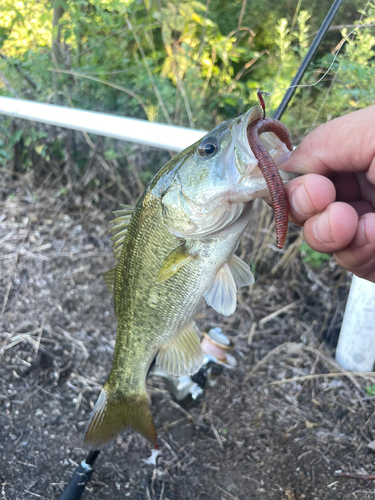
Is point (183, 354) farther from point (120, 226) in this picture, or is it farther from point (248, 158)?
point (248, 158)

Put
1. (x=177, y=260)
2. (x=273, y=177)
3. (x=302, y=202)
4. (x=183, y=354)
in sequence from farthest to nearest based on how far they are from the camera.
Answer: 1. (x=183, y=354)
2. (x=177, y=260)
3. (x=302, y=202)
4. (x=273, y=177)

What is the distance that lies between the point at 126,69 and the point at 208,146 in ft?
7.38

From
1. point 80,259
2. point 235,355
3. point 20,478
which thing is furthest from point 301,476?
point 80,259

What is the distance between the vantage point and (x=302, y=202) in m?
0.98

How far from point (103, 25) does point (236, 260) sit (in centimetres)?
255

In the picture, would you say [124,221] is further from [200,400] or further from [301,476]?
[301,476]

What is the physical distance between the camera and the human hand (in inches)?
38.4

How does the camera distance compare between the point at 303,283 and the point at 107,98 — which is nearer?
the point at 303,283

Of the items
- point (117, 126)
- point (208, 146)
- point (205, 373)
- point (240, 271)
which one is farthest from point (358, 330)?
point (117, 126)

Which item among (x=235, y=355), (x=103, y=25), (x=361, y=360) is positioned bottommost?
(x=235, y=355)

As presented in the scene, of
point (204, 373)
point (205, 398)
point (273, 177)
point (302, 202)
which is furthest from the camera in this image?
point (205, 398)

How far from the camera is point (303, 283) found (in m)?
2.65

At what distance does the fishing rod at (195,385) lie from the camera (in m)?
1.09

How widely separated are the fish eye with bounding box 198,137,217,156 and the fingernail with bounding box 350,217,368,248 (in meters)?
0.44
